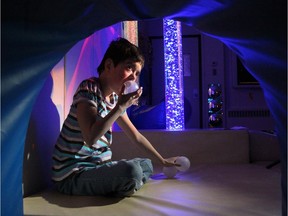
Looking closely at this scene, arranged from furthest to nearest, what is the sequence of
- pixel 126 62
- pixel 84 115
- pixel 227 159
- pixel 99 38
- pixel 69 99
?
1. pixel 99 38
2. pixel 227 159
3. pixel 69 99
4. pixel 126 62
5. pixel 84 115

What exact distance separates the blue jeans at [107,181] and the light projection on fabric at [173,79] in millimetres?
1038

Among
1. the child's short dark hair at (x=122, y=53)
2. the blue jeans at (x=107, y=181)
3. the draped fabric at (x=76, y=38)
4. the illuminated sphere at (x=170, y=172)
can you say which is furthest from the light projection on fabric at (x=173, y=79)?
the draped fabric at (x=76, y=38)

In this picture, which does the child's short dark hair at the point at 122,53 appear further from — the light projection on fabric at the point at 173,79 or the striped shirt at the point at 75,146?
the light projection on fabric at the point at 173,79

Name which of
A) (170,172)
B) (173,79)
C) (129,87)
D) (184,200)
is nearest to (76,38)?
(129,87)

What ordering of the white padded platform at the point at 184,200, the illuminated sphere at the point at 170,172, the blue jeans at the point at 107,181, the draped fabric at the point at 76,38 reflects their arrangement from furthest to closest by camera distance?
the illuminated sphere at the point at 170,172 → the blue jeans at the point at 107,181 → the white padded platform at the point at 184,200 → the draped fabric at the point at 76,38

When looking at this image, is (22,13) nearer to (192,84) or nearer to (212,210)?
(212,210)

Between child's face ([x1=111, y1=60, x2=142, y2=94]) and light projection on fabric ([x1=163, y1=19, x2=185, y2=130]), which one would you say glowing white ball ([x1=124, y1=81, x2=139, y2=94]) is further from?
light projection on fabric ([x1=163, y1=19, x2=185, y2=130])

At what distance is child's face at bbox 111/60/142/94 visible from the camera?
112 cm

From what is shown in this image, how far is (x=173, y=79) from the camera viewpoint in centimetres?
210

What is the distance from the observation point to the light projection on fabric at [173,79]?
205cm

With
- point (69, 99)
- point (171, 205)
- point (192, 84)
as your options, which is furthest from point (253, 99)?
point (171, 205)

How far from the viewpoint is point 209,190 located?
1094mm

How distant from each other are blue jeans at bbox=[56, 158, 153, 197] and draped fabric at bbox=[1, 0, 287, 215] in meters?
0.29

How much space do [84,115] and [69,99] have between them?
455mm
